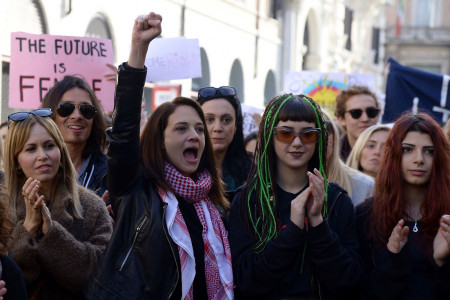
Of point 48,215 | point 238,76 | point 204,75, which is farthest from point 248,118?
point 238,76

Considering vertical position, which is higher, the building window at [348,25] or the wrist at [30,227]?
the building window at [348,25]

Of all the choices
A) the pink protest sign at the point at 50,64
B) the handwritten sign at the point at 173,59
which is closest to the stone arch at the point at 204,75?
the handwritten sign at the point at 173,59

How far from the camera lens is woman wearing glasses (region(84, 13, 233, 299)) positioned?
3.37 m

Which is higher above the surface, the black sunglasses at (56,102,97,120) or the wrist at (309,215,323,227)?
the black sunglasses at (56,102,97,120)

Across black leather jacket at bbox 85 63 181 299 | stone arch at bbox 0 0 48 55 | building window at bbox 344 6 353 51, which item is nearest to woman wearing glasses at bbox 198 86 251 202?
black leather jacket at bbox 85 63 181 299

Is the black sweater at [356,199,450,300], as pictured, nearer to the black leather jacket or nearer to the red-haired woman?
the red-haired woman

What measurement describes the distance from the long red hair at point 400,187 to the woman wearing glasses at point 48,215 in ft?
4.15

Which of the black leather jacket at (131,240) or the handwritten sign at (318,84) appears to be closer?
the black leather jacket at (131,240)

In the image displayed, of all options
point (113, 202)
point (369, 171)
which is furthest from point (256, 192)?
point (369, 171)

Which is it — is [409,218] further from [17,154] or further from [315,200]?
[17,154]

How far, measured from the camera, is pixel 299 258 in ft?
11.8

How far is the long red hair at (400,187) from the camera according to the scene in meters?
3.83

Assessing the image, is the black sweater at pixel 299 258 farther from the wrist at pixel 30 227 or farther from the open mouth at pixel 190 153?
the wrist at pixel 30 227

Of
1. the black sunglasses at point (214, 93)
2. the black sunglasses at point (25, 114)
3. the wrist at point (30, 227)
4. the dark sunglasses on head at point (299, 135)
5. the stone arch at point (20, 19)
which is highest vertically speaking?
the stone arch at point (20, 19)
